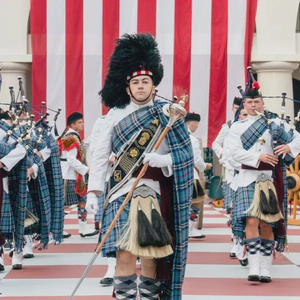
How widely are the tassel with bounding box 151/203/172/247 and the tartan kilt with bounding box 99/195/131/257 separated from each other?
0.15 m

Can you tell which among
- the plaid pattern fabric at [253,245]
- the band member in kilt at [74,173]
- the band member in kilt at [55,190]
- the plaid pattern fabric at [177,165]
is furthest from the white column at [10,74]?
the plaid pattern fabric at [177,165]

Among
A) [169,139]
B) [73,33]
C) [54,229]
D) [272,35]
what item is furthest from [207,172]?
[169,139]

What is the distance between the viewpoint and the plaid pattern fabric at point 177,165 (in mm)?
4668

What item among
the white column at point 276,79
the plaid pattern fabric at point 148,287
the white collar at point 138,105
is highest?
the white column at point 276,79

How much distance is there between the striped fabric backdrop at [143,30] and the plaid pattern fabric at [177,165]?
6827 mm

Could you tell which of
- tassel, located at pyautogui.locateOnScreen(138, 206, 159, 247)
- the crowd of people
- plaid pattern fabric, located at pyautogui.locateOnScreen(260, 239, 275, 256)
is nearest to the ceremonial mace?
the crowd of people

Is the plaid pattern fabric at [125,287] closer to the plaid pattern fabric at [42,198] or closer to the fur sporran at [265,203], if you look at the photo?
the fur sporran at [265,203]

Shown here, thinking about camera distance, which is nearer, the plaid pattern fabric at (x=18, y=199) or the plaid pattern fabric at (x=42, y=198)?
the plaid pattern fabric at (x=18, y=199)

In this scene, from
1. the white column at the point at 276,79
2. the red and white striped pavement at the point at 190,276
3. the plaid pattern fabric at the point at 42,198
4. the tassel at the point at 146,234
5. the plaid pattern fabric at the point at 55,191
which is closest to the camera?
the tassel at the point at 146,234

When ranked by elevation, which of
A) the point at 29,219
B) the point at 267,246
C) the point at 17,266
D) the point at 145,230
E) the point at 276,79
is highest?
the point at 276,79

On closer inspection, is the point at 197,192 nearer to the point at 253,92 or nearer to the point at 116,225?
the point at 253,92

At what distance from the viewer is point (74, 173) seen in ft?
30.8

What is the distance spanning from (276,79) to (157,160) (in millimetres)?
8514

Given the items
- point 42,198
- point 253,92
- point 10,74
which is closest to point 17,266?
point 42,198
